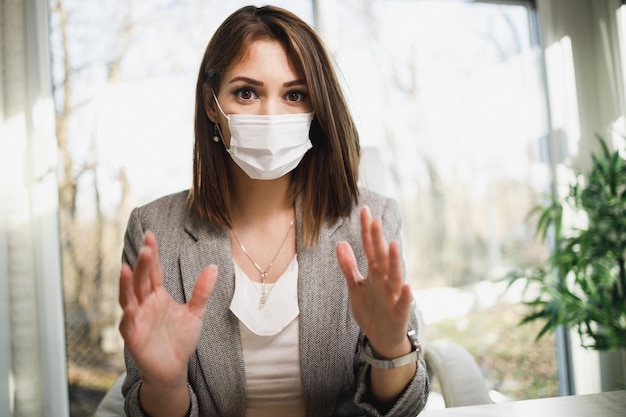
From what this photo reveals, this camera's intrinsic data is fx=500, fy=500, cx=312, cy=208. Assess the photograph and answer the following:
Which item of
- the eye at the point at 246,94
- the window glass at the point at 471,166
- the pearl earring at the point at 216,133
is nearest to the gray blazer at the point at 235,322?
the pearl earring at the point at 216,133

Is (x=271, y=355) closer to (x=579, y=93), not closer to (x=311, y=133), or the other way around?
(x=311, y=133)

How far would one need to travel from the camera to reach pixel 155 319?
78cm

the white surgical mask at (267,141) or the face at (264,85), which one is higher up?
the face at (264,85)

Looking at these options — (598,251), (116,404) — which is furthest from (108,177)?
(598,251)

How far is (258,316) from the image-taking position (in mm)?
1094

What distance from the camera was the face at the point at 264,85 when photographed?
1118 mm

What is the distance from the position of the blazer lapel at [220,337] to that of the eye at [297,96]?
375 mm

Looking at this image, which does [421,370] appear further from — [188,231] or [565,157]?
[565,157]

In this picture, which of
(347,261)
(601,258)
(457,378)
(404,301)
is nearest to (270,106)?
(347,261)

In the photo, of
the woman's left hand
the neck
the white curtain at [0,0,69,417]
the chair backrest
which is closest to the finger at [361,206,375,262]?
the woman's left hand

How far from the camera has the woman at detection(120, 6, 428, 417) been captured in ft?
3.46

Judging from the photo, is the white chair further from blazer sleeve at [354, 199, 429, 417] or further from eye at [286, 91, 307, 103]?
eye at [286, 91, 307, 103]

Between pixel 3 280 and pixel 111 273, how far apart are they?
50 centimetres

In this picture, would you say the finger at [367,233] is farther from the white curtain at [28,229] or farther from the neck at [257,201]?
the white curtain at [28,229]
